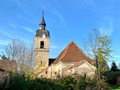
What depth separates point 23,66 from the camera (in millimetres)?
29922

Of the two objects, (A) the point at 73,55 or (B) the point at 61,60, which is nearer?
(B) the point at 61,60

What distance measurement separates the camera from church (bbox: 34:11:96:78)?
38375 mm

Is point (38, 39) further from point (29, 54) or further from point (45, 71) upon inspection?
point (29, 54)

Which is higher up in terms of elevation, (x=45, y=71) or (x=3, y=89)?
(x=45, y=71)

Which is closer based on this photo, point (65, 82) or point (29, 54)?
point (65, 82)

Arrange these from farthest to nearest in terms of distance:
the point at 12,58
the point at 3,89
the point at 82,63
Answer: the point at 82,63, the point at 12,58, the point at 3,89

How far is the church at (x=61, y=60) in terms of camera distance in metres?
38.4

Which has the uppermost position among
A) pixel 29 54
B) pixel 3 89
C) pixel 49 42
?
pixel 49 42

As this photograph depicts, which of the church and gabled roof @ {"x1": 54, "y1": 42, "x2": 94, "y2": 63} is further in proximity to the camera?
gabled roof @ {"x1": 54, "y1": 42, "x2": 94, "y2": 63}

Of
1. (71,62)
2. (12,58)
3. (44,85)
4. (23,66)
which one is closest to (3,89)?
(44,85)

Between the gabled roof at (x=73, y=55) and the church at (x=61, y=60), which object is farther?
the gabled roof at (x=73, y=55)

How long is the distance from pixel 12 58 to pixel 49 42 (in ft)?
78.9

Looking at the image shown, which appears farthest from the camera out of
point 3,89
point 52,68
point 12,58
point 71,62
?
point 52,68

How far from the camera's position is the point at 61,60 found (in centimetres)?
4428
